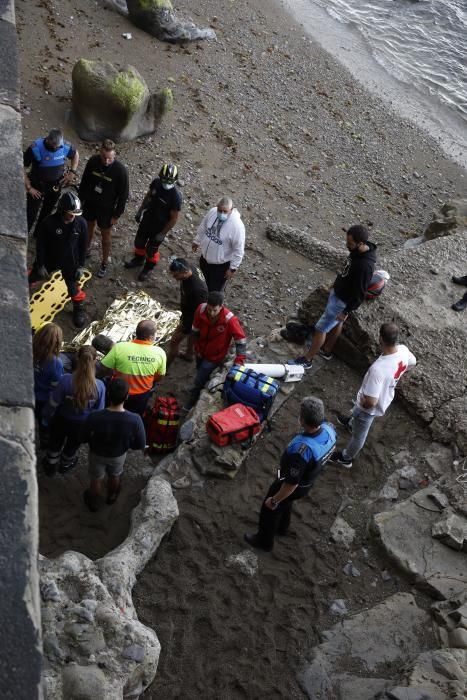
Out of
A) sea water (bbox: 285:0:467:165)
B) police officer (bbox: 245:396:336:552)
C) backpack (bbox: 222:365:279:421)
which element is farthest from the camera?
sea water (bbox: 285:0:467:165)

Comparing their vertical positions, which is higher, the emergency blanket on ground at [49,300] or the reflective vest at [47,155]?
the reflective vest at [47,155]

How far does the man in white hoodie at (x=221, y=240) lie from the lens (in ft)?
29.3

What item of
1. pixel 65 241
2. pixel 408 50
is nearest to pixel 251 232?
pixel 65 241

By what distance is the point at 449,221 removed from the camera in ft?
43.7

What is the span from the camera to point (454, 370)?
8750 millimetres

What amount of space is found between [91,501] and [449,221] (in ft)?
30.4

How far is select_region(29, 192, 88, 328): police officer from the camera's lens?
8188mm

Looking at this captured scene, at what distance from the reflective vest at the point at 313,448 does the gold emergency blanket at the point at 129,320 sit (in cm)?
349

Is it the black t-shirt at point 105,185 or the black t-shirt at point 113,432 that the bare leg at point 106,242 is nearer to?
the black t-shirt at point 105,185

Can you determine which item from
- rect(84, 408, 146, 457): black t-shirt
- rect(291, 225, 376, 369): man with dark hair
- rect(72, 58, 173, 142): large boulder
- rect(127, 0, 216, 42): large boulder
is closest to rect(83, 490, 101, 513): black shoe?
rect(84, 408, 146, 457): black t-shirt

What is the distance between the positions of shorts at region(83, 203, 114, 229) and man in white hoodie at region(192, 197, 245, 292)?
126 centimetres

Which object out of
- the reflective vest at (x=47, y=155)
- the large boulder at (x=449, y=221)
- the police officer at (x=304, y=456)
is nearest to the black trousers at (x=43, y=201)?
the reflective vest at (x=47, y=155)

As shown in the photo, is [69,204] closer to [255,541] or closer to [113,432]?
[113,432]

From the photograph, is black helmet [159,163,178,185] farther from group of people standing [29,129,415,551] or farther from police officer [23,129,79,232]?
police officer [23,129,79,232]
